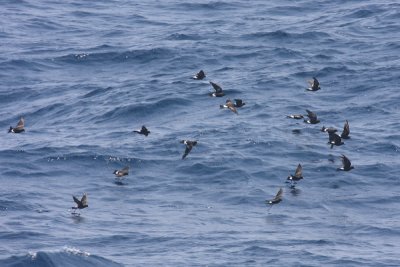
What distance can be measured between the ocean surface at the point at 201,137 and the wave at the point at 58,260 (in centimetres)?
6

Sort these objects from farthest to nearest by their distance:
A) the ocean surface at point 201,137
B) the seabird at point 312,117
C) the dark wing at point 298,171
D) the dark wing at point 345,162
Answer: the seabird at point 312,117
the dark wing at point 345,162
the dark wing at point 298,171
the ocean surface at point 201,137

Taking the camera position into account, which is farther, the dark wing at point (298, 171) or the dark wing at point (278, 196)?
the dark wing at point (298, 171)

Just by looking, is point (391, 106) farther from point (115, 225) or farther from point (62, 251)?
point (62, 251)

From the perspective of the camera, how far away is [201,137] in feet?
135

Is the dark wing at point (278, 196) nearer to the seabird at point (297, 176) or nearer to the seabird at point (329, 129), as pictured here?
the seabird at point (297, 176)

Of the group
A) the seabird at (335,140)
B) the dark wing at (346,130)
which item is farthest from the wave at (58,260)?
the dark wing at (346,130)

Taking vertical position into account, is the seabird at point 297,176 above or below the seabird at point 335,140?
below

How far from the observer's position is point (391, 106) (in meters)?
43.8

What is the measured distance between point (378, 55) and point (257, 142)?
1242cm

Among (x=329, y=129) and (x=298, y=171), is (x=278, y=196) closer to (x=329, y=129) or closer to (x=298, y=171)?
(x=298, y=171)

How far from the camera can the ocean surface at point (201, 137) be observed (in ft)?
105

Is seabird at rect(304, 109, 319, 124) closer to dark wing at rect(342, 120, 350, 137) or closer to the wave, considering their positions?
dark wing at rect(342, 120, 350, 137)

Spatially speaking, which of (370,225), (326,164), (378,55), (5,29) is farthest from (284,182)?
(5,29)

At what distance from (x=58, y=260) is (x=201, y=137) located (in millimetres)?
12442
